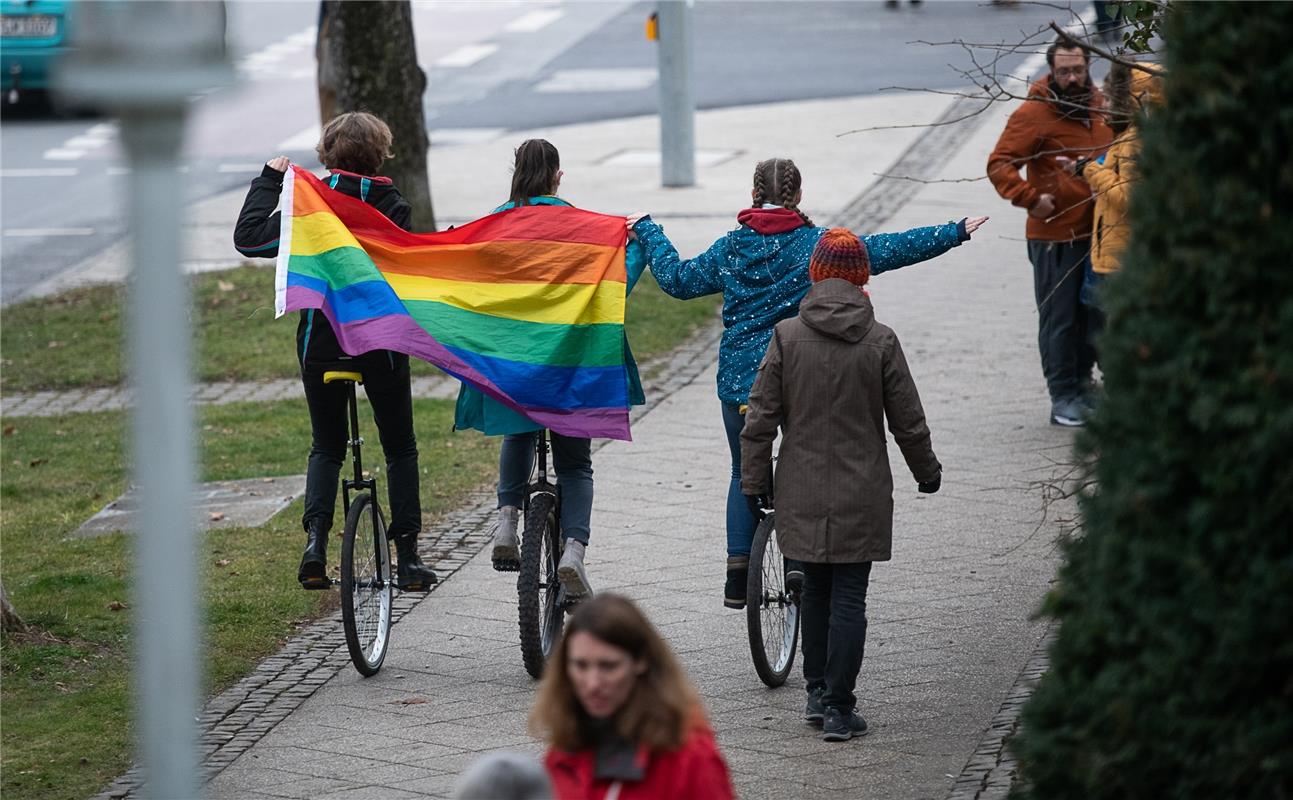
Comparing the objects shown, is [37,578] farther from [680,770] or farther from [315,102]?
[315,102]

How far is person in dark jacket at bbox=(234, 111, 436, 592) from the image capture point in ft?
24.3

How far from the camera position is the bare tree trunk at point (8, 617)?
8.04 metres

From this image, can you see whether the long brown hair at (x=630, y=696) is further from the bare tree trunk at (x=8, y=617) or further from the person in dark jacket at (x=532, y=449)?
the bare tree trunk at (x=8, y=617)

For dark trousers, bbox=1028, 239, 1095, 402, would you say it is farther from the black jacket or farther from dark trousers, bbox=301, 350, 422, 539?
the black jacket

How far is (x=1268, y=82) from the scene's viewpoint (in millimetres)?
3566

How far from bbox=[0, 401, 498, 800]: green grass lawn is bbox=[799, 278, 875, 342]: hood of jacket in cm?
289

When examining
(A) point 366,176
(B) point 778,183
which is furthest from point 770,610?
(A) point 366,176

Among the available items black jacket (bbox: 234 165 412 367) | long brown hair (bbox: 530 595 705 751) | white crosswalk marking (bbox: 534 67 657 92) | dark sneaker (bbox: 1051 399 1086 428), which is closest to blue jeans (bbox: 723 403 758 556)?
black jacket (bbox: 234 165 412 367)

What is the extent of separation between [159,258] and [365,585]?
4.91 meters

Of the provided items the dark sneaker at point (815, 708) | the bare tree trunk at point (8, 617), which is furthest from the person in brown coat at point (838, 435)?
the bare tree trunk at point (8, 617)

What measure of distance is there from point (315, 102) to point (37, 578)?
1842 centimetres

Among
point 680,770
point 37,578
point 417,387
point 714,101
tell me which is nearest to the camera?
point 680,770

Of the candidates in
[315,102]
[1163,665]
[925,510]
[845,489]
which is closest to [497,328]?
[845,489]

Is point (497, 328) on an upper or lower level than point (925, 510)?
upper
